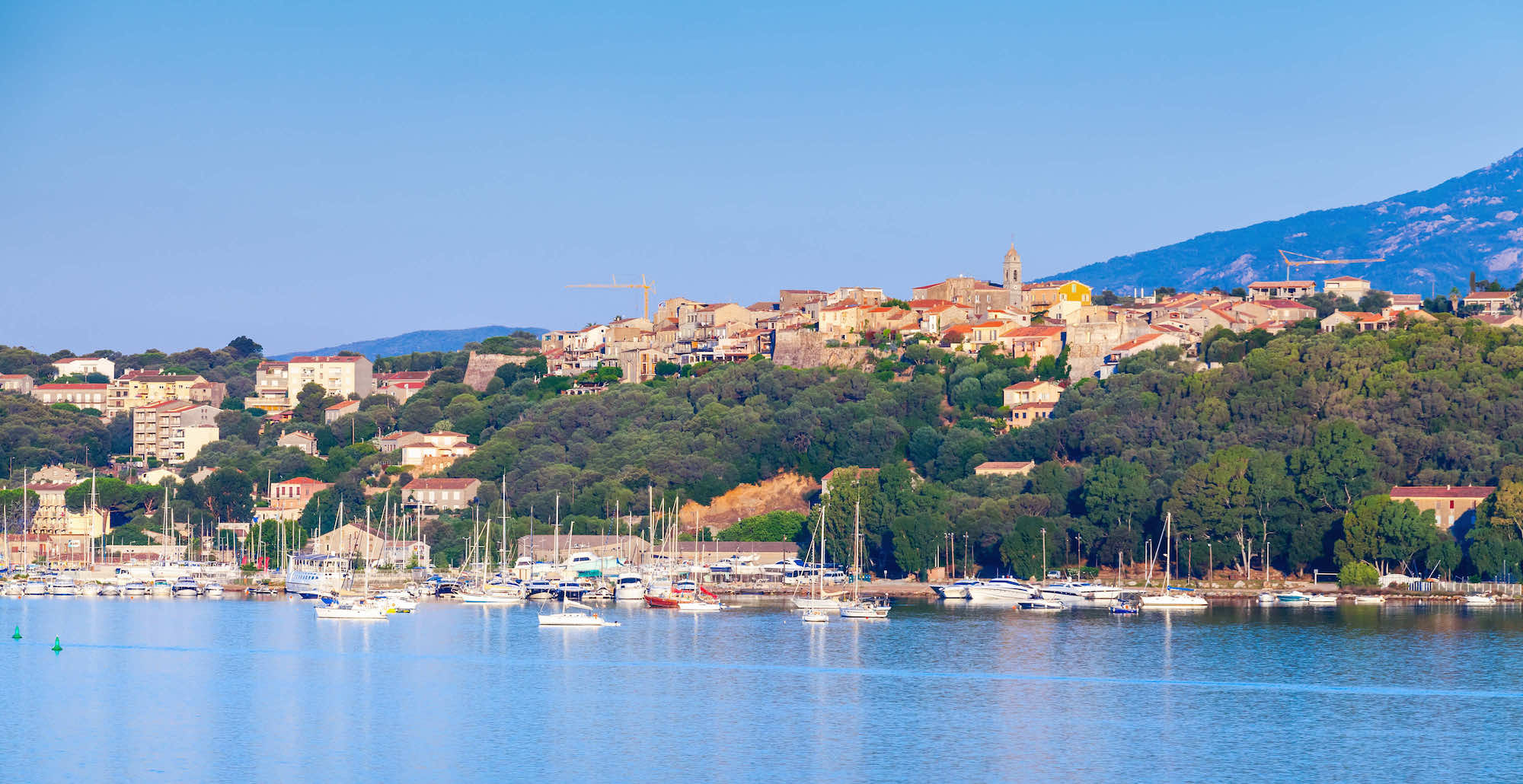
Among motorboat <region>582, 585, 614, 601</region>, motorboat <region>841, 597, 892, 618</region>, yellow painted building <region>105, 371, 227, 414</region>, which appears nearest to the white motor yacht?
motorboat <region>582, 585, 614, 601</region>

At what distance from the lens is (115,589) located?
6744cm

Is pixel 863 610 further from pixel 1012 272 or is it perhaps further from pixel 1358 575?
pixel 1012 272

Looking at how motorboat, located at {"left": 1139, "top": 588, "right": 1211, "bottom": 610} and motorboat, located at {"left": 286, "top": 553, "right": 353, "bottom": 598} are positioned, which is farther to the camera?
motorboat, located at {"left": 286, "top": 553, "right": 353, "bottom": 598}

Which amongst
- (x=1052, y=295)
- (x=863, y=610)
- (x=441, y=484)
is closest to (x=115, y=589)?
(x=441, y=484)

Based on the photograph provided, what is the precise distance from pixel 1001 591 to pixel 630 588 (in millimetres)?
12729

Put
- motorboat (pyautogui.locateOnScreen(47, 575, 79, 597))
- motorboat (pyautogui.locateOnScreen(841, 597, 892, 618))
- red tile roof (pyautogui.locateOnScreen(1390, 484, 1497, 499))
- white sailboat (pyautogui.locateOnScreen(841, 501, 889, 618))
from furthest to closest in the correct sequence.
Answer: motorboat (pyautogui.locateOnScreen(47, 575, 79, 597)), red tile roof (pyautogui.locateOnScreen(1390, 484, 1497, 499)), white sailboat (pyautogui.locateOnScreen(841, 501, 889, 618)), motorboat (pyautogui.locateOnScreen(841, 597, 892, 618))

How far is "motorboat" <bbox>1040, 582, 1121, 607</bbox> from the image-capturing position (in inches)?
2288

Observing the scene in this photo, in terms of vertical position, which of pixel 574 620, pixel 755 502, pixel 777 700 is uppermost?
pixel 755 502

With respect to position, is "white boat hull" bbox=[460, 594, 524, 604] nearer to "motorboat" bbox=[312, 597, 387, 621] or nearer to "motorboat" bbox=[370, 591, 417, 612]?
"motorboat" bbox=[370, 591, 417, 612]

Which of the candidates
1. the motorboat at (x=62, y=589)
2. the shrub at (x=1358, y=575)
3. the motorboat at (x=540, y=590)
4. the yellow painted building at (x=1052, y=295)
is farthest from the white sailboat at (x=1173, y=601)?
the yellow painted building at (x=1052, y=295)

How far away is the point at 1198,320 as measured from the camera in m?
93.5

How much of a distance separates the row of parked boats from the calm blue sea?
559 inches

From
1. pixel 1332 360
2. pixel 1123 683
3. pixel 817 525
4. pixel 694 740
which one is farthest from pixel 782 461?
pixel 694 740

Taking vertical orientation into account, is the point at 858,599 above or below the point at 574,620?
above
